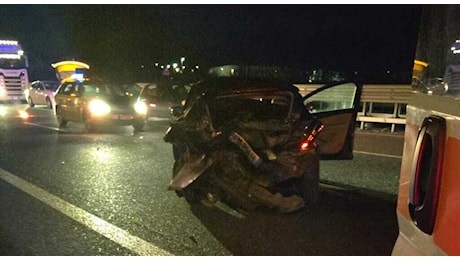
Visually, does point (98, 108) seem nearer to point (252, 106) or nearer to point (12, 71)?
point (252, 106)

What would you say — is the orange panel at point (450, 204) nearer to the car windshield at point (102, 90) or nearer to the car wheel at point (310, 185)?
the car wheel at point (310, 185)

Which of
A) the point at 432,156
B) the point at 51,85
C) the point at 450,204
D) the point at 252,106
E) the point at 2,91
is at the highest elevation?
the point at 432,156

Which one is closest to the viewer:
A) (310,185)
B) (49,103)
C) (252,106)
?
(310,185)

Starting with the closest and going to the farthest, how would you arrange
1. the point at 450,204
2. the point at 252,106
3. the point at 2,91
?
the point at 450,204 → the point at 252,106 → the point at 2,91

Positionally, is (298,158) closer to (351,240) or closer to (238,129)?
(238,129)

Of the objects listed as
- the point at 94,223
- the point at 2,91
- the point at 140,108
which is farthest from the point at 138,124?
the point at 2,91

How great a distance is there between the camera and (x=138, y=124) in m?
12.0

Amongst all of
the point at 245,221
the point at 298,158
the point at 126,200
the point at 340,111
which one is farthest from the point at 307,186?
the point at 126,200

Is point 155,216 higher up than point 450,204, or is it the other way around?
point 450,204

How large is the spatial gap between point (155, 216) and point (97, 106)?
766 centimetres

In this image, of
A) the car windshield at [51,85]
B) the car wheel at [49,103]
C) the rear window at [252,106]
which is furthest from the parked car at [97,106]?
the car windshield at [51,85]

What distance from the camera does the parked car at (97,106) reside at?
456 inches

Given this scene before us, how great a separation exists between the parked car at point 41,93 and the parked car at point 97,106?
25.1 feet
